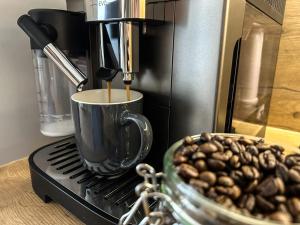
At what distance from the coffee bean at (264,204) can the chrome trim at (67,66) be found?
256 mm

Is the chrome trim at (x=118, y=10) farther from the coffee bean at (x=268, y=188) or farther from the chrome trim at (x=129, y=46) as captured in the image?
the coffee bean at (x=268, y=188)

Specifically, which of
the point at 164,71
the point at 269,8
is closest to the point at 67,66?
the point at 164,71

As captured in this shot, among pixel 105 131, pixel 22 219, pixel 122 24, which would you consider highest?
pixel 122 24

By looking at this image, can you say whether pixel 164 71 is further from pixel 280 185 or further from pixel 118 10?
pixel 280 185

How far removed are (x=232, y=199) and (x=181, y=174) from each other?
4 cm

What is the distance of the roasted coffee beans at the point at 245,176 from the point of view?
15 cm

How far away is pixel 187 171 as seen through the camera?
167 millimetres

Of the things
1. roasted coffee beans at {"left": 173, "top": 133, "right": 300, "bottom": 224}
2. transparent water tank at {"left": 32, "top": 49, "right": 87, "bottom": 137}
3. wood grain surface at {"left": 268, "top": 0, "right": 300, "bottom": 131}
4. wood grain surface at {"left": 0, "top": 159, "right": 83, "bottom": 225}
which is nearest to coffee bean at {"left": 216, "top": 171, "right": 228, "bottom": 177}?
roasted coffee beans at {"left": 173, "top": 133, "right": 300, "bottom": 224}

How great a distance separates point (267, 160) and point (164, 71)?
0.65ft

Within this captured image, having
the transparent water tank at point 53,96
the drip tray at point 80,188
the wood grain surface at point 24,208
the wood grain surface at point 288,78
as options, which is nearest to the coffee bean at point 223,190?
the drip tray at point 80,188

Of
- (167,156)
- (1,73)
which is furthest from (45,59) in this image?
(167,156)

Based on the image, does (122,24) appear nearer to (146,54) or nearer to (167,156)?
(146,54)

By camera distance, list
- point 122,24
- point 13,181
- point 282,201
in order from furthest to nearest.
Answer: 1. point 13,181
2. point 122,24
3. point 282,201

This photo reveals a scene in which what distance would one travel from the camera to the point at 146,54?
37cm
